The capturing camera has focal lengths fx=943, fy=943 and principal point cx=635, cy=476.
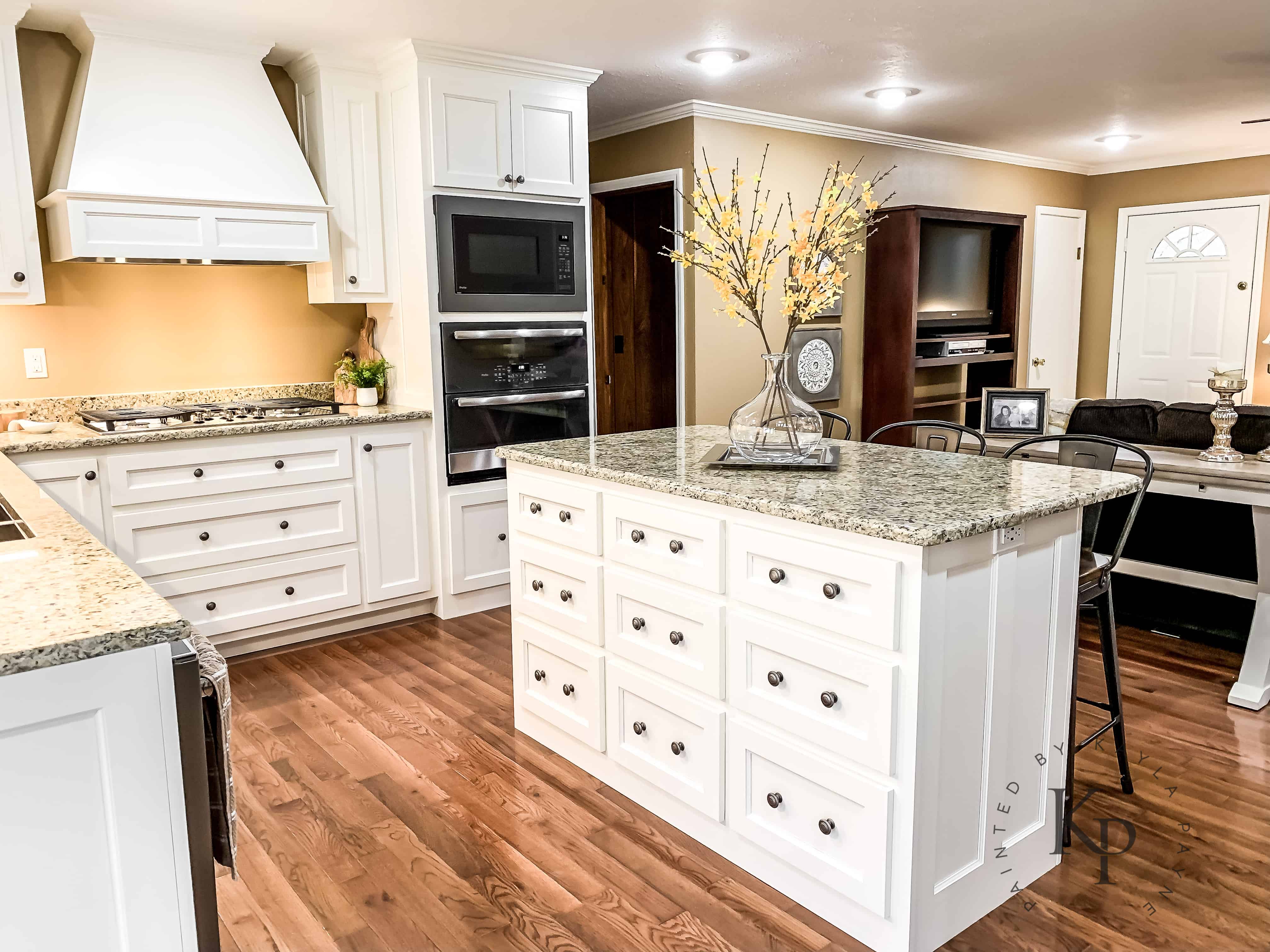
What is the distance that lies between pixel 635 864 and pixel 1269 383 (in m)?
6.63

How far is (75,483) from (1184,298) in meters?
7.46

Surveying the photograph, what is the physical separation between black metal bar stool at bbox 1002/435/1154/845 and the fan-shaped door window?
546 centimetres

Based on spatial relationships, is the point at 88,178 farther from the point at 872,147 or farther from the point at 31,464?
the point at 872,147

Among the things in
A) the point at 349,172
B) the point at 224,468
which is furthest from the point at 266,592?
the point at 349,172

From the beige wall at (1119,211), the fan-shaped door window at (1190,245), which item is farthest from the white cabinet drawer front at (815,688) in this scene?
the fan-shaped door window at (1190,245)

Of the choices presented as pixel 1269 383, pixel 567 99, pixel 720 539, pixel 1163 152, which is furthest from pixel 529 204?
pixel 1269 383

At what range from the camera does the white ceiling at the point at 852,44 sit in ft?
11.2

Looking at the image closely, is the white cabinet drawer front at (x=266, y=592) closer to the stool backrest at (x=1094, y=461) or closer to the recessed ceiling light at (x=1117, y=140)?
the stool backrest at (x=1094, y=461)

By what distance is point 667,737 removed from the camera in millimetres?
2420

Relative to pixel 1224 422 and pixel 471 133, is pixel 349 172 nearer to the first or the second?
pixel 471 133

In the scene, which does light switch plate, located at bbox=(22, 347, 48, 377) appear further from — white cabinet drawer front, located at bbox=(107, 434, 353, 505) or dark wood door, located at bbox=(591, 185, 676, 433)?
dark wood door, located at bbox=(591, 185, 676, 433)

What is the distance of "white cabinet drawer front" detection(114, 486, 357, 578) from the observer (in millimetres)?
3490

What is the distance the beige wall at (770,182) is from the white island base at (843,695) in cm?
265

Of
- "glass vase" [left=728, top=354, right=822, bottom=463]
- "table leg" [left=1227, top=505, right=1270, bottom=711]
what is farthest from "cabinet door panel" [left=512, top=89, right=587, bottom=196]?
"table leg" [left=1227, top=505, right=1270, bottom=711]
